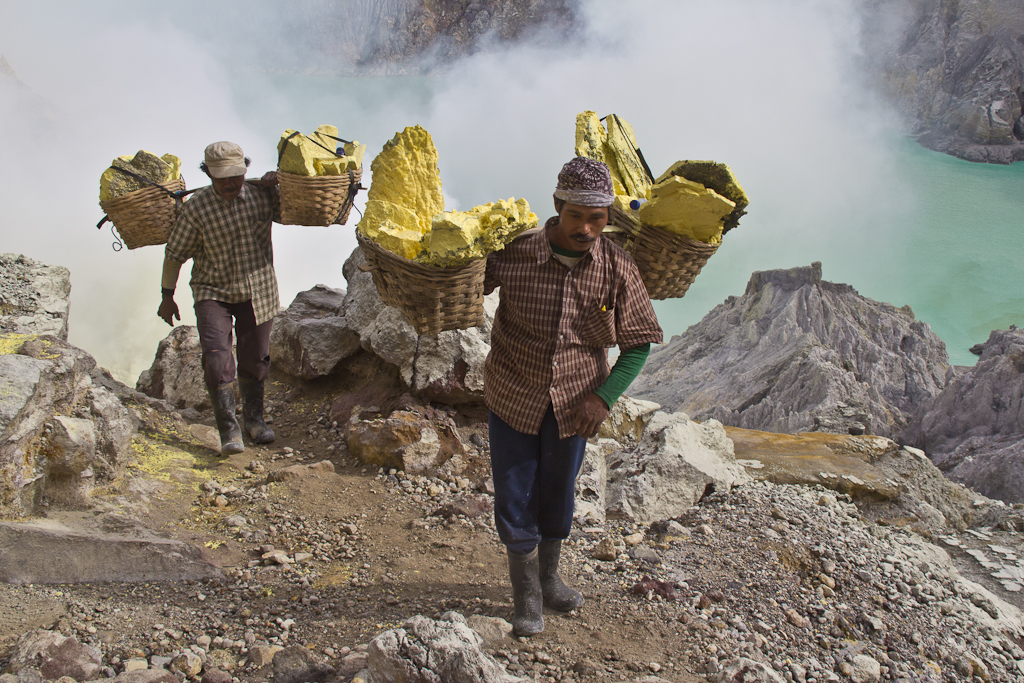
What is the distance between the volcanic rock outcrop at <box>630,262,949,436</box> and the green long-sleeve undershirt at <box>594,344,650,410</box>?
4422mm

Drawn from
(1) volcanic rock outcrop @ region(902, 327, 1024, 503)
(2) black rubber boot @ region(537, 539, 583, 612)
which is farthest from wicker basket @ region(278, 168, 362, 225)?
(1) volcanic rock outcrop @ region(902, 327, 1024, 503)

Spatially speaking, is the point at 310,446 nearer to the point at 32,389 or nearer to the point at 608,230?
the point at 32,389

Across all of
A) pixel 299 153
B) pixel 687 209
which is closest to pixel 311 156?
pixel 299 153

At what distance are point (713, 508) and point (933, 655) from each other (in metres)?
1.20

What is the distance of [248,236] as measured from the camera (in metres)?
3.94

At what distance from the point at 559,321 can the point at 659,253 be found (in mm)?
550

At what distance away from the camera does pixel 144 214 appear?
149 inches

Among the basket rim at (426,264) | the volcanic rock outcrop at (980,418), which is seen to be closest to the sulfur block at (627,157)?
the basket rim at (426,264)

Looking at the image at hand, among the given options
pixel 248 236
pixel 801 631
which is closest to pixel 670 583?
pixel 801 631

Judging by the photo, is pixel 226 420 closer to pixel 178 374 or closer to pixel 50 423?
pixel 50 423

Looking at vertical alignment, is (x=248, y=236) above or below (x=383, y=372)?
above

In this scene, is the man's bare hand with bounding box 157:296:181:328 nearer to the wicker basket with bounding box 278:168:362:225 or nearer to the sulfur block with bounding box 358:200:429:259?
the wicker basket with bounding box 278:168:362:225

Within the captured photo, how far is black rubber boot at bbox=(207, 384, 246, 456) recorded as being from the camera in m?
4.05

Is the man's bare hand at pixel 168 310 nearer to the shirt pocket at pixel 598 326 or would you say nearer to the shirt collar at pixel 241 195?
the shirt collar at pixel 241 195
